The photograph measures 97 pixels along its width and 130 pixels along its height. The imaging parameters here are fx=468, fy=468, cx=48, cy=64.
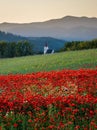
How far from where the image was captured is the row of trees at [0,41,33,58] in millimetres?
100875

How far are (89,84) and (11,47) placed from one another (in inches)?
3297

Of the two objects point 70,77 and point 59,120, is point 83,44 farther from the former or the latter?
point 59,120

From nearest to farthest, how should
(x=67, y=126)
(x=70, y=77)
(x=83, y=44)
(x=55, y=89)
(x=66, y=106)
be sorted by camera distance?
(x=67, y=126), (x=66, y=106), (x=55, y=89), (x=70, y=77), (x=83, y=44)

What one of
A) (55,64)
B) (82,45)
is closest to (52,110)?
(55,64)

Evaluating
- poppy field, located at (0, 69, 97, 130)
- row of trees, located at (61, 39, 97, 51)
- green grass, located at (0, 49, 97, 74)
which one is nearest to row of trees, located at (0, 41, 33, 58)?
row of trees, located at (61, 39, 97, 51)

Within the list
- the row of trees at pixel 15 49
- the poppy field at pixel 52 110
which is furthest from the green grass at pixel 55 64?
the row of trees at pixel 15 49

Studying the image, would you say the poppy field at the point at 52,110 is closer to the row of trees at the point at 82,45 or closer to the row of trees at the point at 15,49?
the row of trees at the point at 82,45

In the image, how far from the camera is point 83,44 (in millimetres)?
95375

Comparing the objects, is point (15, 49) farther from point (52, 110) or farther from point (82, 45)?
point (52, 110)

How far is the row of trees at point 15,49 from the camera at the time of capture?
101 meters

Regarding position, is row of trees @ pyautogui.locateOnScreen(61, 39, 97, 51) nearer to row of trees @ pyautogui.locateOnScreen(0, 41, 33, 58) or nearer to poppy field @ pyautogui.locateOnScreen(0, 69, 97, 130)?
row of trees @ pyautogui.locateOnScreen(0, 41, 33, 58)

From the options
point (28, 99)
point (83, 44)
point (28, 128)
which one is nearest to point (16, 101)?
point (28, 99)

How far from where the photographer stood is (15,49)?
10162 cm

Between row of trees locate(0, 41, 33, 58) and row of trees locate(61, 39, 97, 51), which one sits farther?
row of trees locate(0, 41, 33, 58)
